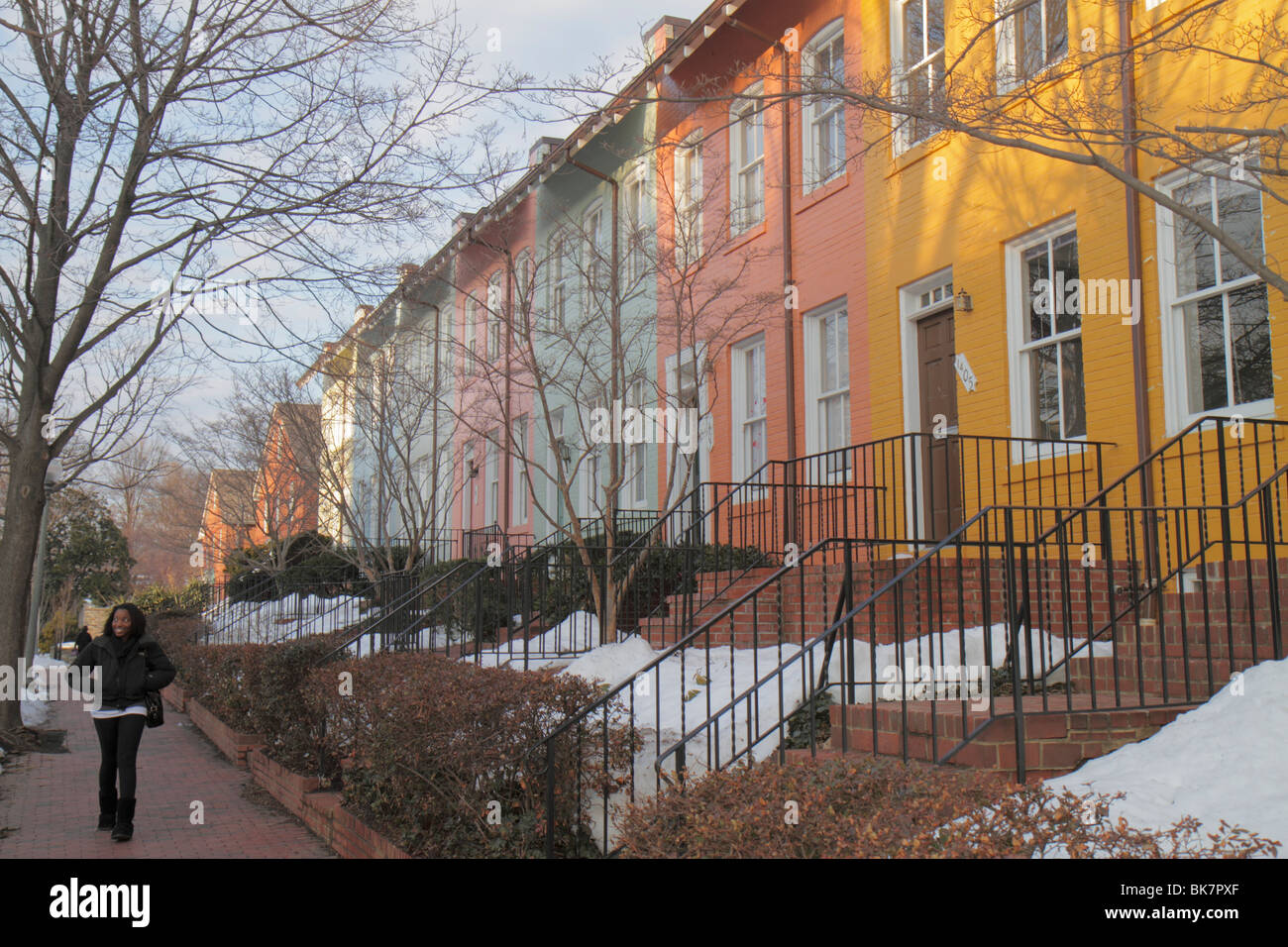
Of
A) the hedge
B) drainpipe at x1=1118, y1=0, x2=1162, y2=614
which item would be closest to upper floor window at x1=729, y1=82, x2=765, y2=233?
drainpipe at x1=1118, y1=0, x2=1162, y2=614

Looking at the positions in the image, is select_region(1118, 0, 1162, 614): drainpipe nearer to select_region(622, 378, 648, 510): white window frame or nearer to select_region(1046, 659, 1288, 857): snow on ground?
select_region(1046, 659, 1288, 857): snow on ground

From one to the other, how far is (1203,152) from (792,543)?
20.1ft

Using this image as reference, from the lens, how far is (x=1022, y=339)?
984 cm

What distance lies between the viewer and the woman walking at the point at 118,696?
754 centimetres

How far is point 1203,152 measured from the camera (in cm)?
557

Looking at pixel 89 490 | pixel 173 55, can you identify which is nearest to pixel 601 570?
pixel 173 55

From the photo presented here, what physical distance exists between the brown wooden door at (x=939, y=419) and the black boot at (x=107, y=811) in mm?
7132

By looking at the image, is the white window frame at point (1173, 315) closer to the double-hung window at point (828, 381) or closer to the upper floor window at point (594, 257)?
the double-hung window at point (828, 381)

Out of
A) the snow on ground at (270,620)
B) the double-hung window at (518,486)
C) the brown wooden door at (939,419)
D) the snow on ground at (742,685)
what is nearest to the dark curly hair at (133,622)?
the snow on ground at (742,685)

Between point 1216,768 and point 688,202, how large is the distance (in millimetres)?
10404

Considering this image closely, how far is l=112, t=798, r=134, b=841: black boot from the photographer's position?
7.23m

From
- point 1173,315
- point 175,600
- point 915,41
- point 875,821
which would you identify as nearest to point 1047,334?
point 1173,315

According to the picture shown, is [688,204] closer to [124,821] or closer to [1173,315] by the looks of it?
[1173,315]

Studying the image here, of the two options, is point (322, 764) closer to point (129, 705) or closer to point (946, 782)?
point (129, 705)
